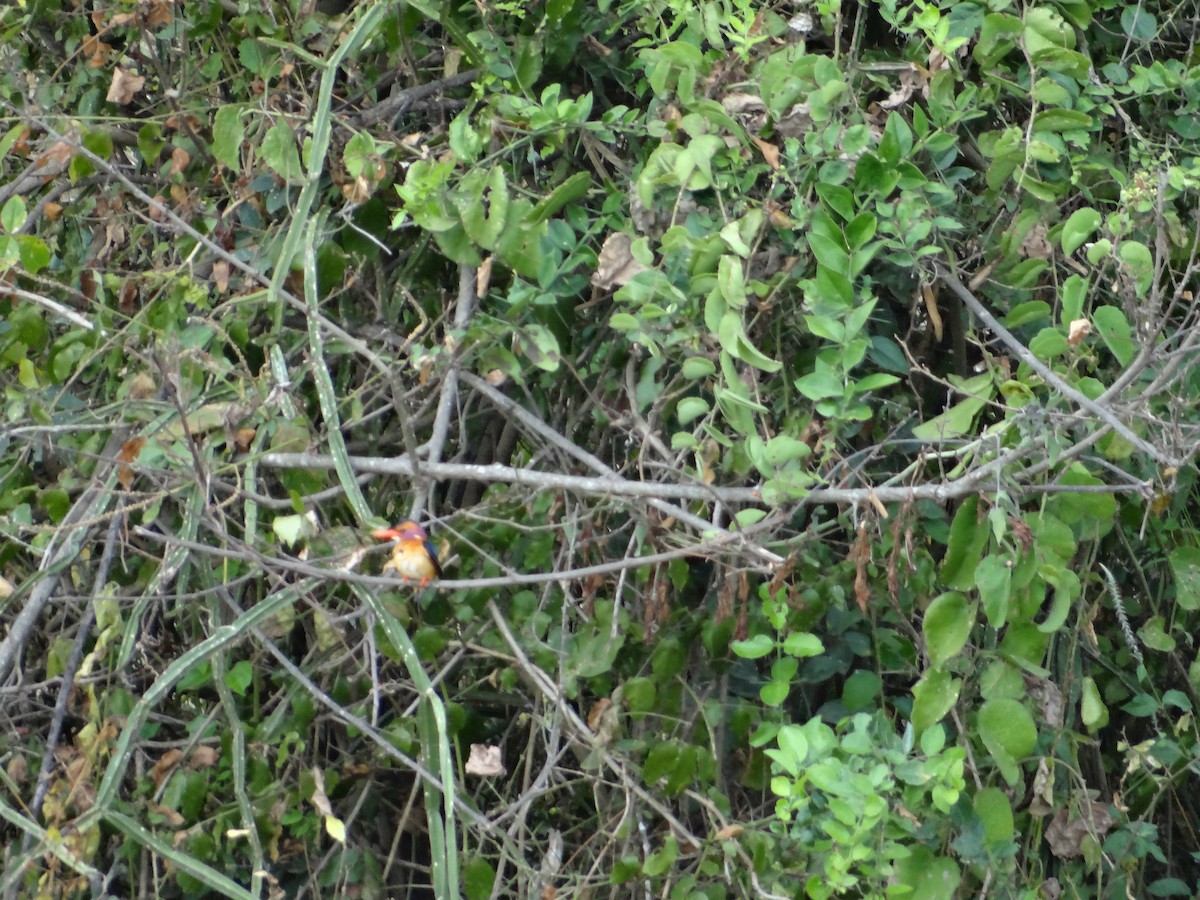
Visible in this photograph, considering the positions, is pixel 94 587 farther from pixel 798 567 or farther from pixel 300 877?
pixel 798 567

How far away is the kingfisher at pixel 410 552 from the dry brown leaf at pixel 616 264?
310 mm

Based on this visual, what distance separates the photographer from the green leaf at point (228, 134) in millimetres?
1568

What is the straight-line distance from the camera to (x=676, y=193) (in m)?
1.39

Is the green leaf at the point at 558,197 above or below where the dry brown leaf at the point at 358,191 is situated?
above

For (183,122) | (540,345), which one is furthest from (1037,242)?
(183,122)

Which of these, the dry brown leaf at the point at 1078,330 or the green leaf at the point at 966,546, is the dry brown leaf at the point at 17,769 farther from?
the dry brown leaf at the point at 1078,330

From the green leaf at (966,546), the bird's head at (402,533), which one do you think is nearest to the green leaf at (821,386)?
the green leaf at (966,546)

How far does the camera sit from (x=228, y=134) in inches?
62.0

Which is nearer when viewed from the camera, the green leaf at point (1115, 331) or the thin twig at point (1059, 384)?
the thin twig at point (1059, 384)

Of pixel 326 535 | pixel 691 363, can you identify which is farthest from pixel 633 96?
pixel 326 535

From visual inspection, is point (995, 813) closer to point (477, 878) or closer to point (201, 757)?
point (477, 878)

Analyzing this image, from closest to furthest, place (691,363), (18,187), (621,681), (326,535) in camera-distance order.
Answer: (691,363) → (326,535) → (621,681) → (18,187)

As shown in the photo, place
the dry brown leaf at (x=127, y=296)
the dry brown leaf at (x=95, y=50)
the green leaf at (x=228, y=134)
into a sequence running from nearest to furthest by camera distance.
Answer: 1. the green leaf at (x=228, y=134)
2. the dry brown leaf at (x=127, y=296)
3. the dry brown leaf at (x=95, y=50)

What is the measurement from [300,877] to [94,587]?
493 mm
